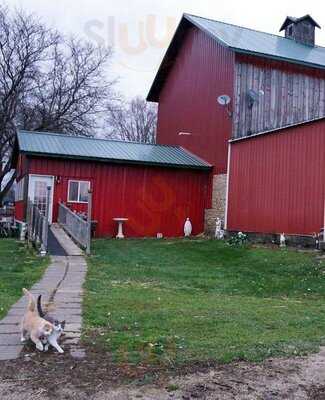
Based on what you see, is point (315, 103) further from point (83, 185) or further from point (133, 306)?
point (133, 306)

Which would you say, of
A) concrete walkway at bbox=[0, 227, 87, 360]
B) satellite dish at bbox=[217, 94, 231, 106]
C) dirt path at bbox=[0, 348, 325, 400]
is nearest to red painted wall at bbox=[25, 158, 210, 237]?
satellite dish at bbox=[217, 94, 231, 106]

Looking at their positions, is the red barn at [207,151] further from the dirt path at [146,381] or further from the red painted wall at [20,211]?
the dirt path at [146,381]

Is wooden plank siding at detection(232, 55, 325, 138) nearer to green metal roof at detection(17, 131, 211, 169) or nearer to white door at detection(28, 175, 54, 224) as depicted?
green metal roof at detection(17, 131, 211, 169)

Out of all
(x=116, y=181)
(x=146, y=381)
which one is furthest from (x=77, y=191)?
(x=146, y=381)

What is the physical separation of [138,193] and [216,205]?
129 inches

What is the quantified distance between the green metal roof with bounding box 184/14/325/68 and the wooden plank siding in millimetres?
385

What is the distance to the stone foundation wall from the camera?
2056 cm

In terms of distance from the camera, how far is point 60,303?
710 cm

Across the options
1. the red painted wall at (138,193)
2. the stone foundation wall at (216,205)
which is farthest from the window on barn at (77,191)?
the stone foundation wall at (216,205)

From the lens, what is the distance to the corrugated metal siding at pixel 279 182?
48.9 feet

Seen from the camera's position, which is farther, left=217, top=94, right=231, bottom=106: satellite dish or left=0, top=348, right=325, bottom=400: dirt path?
left=217, top=94, right=231, bottom=106: satellite dish

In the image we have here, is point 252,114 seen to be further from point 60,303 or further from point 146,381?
point 146,381

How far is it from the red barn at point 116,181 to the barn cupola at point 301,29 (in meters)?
8.86

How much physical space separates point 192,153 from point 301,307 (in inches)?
642
